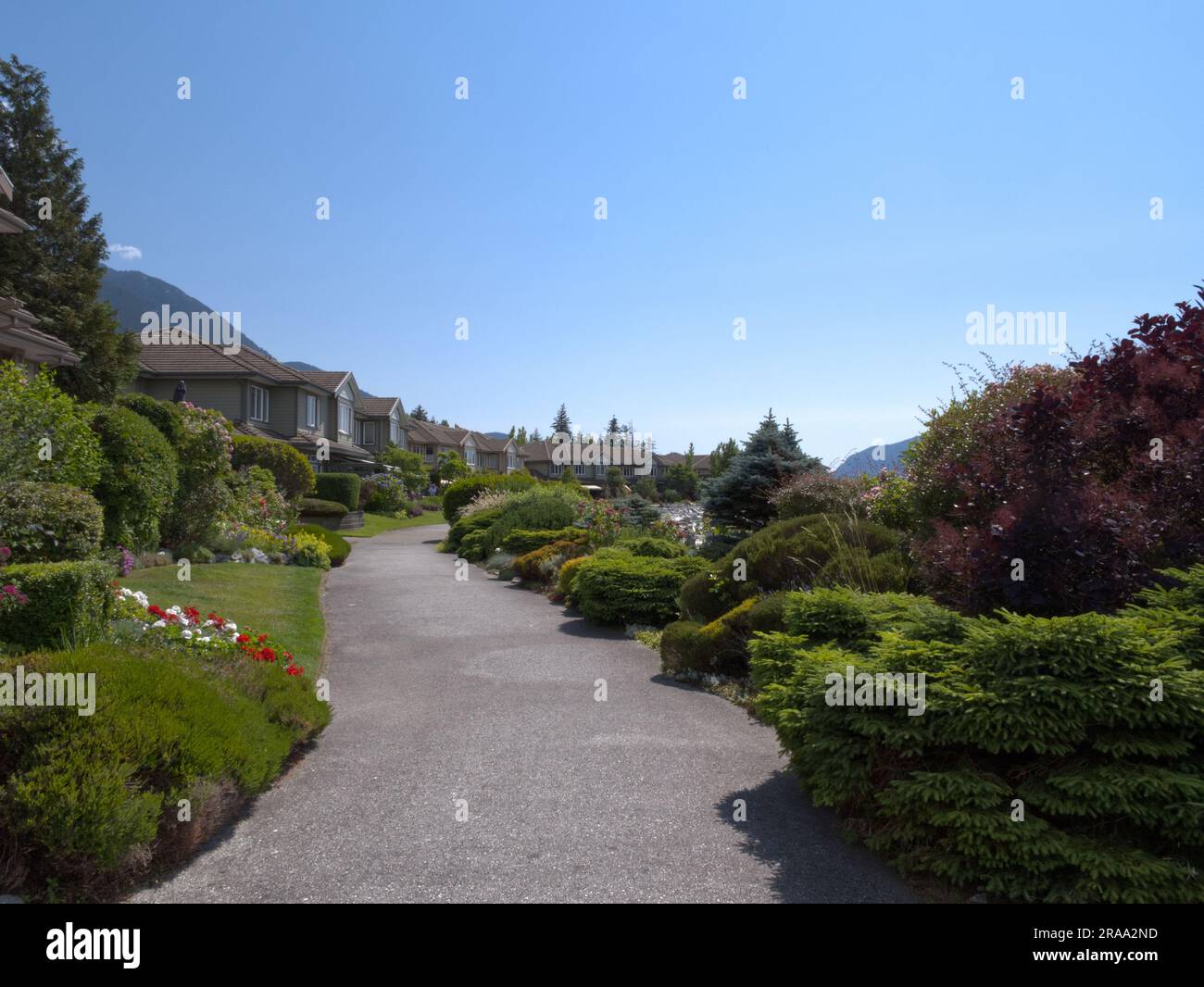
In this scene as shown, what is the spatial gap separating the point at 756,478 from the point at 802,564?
440 centimetres

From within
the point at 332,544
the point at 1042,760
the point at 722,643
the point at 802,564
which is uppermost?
the point at 802,564

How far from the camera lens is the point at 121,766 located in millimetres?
4176

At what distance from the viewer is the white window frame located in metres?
34.8

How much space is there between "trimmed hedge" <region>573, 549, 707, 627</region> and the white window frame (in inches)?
1063

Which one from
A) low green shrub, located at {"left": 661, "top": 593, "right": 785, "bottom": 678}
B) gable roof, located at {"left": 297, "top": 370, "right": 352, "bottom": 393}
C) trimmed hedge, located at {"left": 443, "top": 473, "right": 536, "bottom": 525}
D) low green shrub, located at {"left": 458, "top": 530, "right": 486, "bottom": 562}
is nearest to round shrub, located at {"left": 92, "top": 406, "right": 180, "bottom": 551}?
low green shrub, located at {"left": 661, "top": 593, "right": 785, "bottom": 678}

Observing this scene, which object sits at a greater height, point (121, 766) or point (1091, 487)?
point (1091, 487)

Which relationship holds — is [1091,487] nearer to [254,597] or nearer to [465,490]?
[254,597]

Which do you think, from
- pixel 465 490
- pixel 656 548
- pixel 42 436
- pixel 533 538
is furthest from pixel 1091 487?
pixel 465 490

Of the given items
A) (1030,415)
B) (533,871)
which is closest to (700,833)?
(533,871)

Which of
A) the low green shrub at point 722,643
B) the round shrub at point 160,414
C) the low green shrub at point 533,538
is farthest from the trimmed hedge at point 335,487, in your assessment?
the low green shrub at point 722,643

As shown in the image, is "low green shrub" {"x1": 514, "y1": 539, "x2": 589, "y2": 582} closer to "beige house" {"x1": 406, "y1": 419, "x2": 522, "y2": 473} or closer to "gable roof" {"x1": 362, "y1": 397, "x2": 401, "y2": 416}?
"gable roof" {"x1": 362, "y1": 397, "x2": 401, "y2": 416}

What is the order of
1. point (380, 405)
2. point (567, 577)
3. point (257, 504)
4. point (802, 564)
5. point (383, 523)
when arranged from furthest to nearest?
point (380, 405) < point (383, 523) < point (257, 504) < point (567, 577) < point (802, 564)

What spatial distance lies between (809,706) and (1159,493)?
10.1 feet
